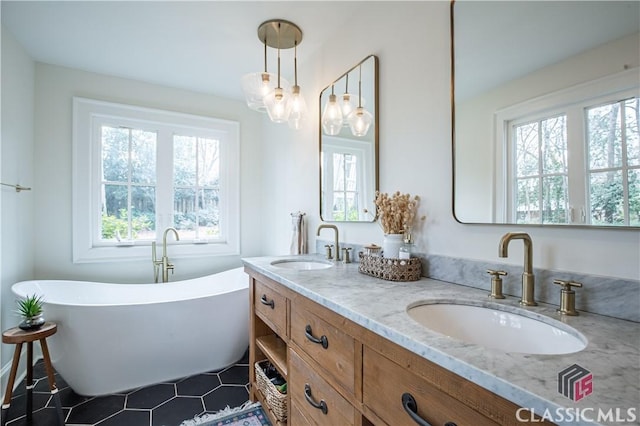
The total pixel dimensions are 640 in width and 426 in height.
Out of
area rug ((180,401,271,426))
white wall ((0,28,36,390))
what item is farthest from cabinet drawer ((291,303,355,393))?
white wall ((0,28,36,390))

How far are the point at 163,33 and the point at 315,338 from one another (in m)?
2.27

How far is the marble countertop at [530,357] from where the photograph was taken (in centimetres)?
42

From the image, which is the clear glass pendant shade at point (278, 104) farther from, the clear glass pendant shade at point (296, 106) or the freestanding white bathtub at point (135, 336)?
the freestanding white bathtub at point (135, 336)

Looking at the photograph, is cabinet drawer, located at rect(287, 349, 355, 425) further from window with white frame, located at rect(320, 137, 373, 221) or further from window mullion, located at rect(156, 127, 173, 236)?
window mullion, located at rect(156, 127, 173, 236)

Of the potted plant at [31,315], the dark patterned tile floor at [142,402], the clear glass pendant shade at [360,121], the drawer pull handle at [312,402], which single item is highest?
the clear glass pendant shade at [360,121]

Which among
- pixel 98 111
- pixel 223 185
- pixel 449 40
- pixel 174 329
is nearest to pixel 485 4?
pixel 449 40

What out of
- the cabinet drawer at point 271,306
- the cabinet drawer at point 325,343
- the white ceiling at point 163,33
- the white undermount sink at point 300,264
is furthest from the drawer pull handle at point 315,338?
the white ceiling at point 163,33

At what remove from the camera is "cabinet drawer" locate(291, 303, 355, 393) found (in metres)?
0.89

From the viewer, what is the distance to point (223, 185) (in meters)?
3.28

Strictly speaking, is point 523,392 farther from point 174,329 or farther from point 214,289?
point 214,289

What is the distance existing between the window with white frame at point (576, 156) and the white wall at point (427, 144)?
0.07m

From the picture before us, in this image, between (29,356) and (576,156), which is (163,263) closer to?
(29,356)

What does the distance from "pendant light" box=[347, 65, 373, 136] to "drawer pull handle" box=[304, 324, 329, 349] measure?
3.82 feet

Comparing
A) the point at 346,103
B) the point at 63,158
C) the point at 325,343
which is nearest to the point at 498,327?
the point at 325,343
